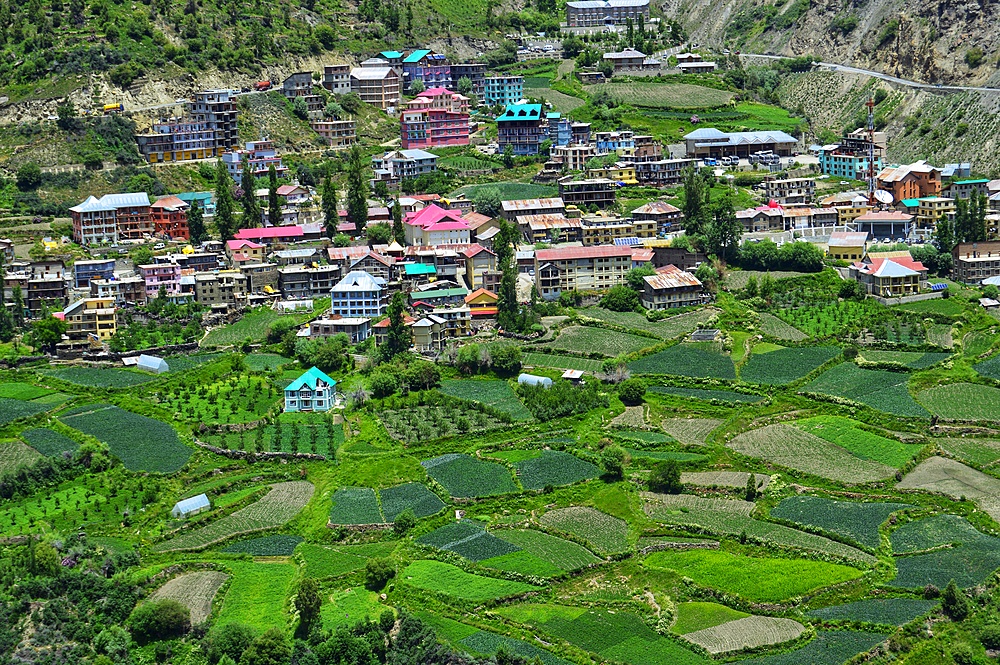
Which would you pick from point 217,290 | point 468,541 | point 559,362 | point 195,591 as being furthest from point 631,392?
point 195,591

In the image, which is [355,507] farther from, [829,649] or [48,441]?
[829,649]

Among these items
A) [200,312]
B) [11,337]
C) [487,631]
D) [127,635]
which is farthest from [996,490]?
[11,337]

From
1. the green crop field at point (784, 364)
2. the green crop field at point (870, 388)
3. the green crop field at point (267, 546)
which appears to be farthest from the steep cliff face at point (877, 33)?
the green crop field at point (267, 546)

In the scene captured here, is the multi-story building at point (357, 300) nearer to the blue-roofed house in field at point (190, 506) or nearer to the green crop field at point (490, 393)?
the green crop field at point (490, 393)

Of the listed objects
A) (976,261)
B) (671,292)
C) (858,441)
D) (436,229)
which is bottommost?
(858,441)

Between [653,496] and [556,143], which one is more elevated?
[556,143]

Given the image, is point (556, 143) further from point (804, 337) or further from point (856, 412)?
point (856, 412)
